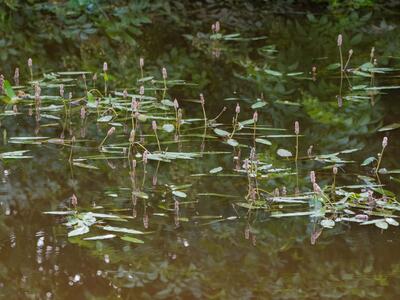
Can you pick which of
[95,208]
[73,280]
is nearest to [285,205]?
[95,208]

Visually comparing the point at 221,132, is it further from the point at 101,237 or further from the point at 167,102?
the point at 101,237

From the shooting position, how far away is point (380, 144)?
3555 mm

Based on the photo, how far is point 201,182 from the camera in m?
3.07

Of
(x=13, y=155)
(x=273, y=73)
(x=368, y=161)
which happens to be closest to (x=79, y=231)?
(x=13, y=155)

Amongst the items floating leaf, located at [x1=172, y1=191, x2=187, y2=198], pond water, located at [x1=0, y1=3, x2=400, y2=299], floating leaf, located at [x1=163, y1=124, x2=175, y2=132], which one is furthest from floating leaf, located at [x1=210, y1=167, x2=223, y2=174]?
floating leaf, located at [x1=163, y1=124, x2=175, y2=132]

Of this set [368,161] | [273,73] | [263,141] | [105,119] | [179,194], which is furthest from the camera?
[273,73]

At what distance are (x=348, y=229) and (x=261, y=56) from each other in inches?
120

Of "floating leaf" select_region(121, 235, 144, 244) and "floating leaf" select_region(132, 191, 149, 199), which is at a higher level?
"floating leaf" select_region(121, 235, 144, 244)

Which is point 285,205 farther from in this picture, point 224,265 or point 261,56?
point 261,56

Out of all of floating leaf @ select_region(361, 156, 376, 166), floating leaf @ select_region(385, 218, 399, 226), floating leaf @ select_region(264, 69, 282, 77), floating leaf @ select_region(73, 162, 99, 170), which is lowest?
floating leaf @ select_region(264, 69, 282, 77)

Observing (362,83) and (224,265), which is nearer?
(224,265)

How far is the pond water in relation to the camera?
7.77ft

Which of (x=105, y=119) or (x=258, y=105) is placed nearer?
(x=105, y=119)

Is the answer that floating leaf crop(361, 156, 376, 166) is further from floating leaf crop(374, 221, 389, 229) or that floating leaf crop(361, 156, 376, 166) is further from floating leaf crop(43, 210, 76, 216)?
floating leaf crop(43, 210, 76, 216)
